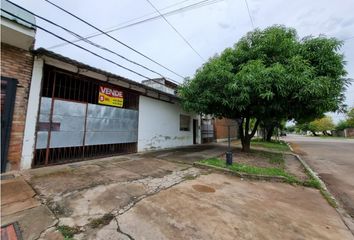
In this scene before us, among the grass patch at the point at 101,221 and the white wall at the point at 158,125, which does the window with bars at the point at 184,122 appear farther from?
the grass patch at the point at 101,221

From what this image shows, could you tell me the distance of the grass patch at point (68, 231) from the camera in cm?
258

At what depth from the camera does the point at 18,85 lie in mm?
5488

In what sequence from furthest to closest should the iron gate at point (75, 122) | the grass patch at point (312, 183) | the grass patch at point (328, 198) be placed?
1. the iron gate at point (75, 122)
2. the grass patch at point (312, 183)
3. the grass patch at point (328, 198)

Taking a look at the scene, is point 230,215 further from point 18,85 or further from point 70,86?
point 70,86

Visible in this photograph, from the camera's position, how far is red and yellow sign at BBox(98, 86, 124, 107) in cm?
828

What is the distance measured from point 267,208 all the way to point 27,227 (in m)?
4.35

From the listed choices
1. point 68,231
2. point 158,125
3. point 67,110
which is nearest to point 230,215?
point 68,231

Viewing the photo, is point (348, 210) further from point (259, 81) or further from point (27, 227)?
point (27, 227)

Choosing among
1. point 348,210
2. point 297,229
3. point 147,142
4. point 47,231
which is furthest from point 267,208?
point 147,142

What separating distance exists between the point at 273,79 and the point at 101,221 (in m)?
7.67

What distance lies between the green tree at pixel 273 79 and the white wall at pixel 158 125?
90.5 inches


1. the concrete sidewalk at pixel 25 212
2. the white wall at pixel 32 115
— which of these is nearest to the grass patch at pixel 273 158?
the concrete sidewalk at pixel 25 212

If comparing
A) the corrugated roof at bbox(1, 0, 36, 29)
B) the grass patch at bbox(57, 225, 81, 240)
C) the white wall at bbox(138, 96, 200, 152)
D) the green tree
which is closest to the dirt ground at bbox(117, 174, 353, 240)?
the grass patch at bbox(57, 225, 81, 240)

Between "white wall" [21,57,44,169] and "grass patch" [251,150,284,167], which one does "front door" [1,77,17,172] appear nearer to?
"white wall" [21,57,44,169]
